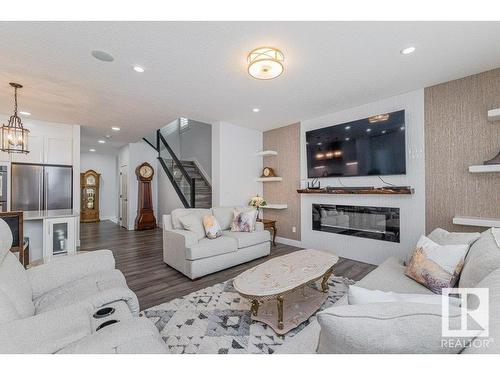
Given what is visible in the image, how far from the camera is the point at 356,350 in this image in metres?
0.67

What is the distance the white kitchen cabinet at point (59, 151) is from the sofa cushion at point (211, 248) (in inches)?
144

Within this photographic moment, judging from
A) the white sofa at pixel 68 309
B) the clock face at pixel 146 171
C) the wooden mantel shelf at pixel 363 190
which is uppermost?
the clock face at pixel 146 171

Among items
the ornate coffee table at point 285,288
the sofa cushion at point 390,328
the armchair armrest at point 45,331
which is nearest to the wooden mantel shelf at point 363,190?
the ornate coffee table at point 285,288

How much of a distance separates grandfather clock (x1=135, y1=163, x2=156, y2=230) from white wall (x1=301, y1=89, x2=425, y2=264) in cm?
458

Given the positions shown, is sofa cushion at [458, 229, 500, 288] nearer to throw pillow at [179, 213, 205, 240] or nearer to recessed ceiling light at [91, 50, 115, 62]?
throw pillow at [179, 213, 205, 240]

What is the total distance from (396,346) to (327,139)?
371 centimetres

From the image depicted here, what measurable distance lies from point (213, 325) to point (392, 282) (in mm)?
1532

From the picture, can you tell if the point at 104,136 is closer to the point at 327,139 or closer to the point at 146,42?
the point at 146,42

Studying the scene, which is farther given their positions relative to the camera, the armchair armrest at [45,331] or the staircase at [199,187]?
the staircase at [199,187]

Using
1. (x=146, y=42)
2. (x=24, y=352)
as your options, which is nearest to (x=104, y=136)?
(x=146, y=42)

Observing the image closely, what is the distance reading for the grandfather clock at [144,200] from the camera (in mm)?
6281

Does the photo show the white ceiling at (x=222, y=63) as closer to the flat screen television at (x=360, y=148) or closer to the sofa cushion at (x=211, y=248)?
the flat screen television at (x=360, y=148)

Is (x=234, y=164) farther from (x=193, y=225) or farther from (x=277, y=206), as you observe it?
(x=193, y=225)

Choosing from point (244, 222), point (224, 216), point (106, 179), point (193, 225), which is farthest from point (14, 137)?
point (106, 179)
